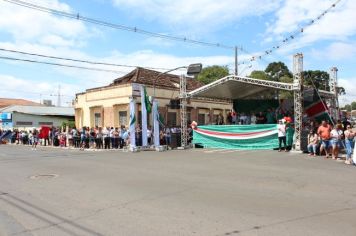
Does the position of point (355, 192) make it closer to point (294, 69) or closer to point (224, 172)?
point (224, 172)

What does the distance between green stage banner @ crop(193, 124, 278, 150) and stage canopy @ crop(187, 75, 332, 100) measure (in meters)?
2.22

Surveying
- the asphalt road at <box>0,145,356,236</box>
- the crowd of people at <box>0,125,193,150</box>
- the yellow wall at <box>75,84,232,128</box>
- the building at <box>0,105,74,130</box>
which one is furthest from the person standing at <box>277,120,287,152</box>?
the building at <box>0,105,74,130</box>

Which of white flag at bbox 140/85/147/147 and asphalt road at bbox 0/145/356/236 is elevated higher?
white flag at bbox 140/85/147/147

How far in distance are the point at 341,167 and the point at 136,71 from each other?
28.4 meters

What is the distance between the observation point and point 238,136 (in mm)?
22594

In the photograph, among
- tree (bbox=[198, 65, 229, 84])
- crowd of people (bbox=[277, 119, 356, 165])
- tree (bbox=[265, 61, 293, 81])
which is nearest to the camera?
crowd of people (bbox=[277, 119, 356, 165])

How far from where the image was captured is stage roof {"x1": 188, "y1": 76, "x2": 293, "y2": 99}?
2149cm

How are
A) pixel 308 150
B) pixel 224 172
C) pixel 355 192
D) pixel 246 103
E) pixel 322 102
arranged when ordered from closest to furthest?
pixel 355 192
pixel 224 172
pixel 308 150
pixel 322 102
pixel 246 103

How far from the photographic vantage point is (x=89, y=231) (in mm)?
6074

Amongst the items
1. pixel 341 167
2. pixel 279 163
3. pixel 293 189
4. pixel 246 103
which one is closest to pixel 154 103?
pixel 246 103

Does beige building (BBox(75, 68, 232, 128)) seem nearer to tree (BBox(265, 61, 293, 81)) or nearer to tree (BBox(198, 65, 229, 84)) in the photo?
tree (BBox(198, 65, 229, 84))

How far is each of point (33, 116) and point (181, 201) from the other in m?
56.8

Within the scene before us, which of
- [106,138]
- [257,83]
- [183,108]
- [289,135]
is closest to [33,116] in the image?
[106,138]

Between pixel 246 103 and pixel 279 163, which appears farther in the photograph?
pixel 246 103
